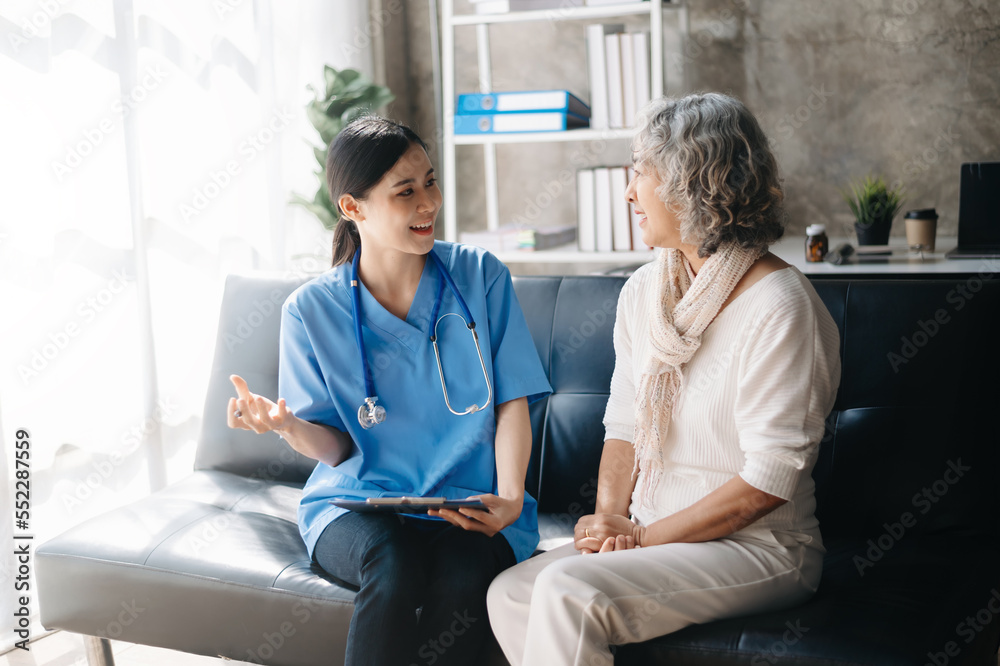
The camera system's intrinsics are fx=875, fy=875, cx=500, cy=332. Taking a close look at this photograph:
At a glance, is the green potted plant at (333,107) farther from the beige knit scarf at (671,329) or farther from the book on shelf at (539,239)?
the beige knit scarf at (671,329)

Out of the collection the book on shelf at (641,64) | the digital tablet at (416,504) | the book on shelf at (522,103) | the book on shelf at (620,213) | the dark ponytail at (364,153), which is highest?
the book on shelf at (641,64)

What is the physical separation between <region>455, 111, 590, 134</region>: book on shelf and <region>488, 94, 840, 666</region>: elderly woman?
1418 mm

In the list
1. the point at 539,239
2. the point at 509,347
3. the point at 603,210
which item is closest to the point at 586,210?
the point at 603,210

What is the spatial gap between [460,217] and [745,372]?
251 cm

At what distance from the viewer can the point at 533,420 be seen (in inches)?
78.1

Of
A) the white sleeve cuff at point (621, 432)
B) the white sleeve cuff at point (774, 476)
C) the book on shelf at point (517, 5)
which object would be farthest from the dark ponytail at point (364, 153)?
the book on shelf at point (517, 5)

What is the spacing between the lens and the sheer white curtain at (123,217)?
217cm

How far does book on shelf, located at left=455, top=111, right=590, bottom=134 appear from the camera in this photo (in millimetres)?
2889

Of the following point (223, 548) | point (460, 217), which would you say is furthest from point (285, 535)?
point (460, 217)

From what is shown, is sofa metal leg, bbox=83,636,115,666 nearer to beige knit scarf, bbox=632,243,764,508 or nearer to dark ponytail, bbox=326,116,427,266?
dark ponytail, bbox=326,116,427,266

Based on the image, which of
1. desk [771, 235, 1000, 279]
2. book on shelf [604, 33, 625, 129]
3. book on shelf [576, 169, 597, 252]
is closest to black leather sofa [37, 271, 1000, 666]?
desk [771, 235, 1000, 279]

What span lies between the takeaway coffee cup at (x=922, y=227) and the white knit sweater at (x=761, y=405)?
136 cm

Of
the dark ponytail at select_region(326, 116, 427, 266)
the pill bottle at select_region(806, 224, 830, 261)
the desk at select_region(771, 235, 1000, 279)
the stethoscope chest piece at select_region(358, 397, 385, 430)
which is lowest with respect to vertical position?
the stethoscope chest piece at select_region(358, 397, 385, 430)

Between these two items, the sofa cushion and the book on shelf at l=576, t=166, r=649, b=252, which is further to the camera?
the book on shelf at l=576, t=166, r=649, b=252
